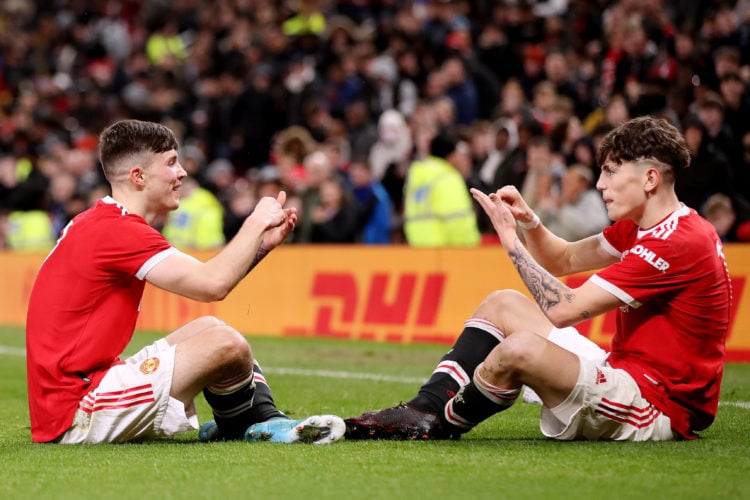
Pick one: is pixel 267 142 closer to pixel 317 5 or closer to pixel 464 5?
pixel 317 5

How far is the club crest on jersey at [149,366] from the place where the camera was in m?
5.84

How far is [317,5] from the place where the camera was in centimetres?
2058

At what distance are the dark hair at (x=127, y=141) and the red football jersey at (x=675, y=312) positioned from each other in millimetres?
2272

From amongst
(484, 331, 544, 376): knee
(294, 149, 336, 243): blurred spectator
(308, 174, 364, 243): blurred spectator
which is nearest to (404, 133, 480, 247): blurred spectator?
(308, 174, 364, 243): blurred spectator

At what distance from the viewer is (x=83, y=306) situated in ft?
19.4

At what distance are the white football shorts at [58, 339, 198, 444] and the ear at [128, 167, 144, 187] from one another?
834 millimetres

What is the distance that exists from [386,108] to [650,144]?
1172 cm

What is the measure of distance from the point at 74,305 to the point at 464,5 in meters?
12.8

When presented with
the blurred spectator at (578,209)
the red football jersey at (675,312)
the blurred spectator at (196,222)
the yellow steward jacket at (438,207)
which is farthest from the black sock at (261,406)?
the blurred spectator at (196,222)

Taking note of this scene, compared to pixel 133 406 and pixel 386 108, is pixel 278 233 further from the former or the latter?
pixel 386 108

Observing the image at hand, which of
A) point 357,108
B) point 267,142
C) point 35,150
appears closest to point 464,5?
point 357,108

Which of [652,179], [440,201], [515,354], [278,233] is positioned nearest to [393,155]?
[440,201]

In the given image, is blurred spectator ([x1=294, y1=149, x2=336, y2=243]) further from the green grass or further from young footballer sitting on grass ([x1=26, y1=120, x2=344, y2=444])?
young footballer sitting on grass ([x1=26, y1=120, x2=344, y2=444])

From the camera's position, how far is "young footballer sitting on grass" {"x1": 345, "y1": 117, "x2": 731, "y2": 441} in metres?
5.69
